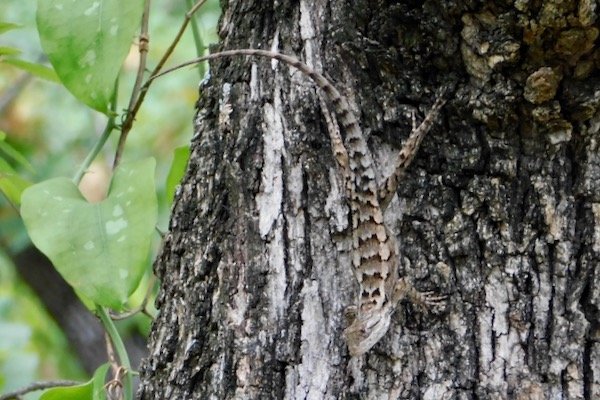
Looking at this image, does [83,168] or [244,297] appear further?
[83,168]

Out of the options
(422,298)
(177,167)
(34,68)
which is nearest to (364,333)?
(422,298)

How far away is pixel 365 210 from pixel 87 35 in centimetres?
119

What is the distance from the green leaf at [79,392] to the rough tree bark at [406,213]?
0.18 m

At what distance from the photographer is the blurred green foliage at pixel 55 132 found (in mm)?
5562

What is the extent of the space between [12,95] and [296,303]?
186 inches

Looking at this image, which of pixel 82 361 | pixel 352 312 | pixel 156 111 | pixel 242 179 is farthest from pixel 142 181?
pixel 156 111

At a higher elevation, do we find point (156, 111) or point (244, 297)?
point (156, 111)

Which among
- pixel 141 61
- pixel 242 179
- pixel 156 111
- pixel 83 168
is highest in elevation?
pixel 156 111

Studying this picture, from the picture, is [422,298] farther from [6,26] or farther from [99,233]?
[6,26]

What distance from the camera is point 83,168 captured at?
9.50 feet

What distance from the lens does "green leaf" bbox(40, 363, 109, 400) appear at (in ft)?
8.64

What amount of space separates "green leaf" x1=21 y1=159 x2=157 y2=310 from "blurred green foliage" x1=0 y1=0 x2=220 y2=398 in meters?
2.08

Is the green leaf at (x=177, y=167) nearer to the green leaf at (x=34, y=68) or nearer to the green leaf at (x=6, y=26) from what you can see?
the green leaf at (x=34, y=68)

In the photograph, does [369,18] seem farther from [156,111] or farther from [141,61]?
[156,111]
